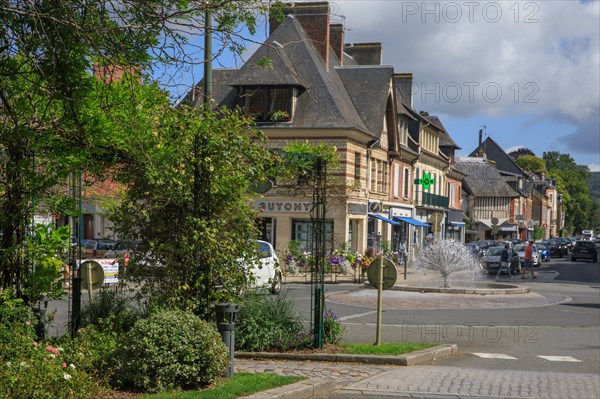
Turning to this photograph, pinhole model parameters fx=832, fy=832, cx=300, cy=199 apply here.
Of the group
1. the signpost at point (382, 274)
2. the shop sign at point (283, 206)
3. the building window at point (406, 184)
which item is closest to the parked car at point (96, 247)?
the shop sign at point (283, 206)

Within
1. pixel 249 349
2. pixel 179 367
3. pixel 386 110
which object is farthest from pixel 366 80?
pixel 179 367

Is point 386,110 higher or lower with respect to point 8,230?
higher

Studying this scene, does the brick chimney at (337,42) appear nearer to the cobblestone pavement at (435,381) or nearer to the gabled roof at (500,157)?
the cobblestone pavement at (435,381)

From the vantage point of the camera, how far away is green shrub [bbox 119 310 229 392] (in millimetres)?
8586

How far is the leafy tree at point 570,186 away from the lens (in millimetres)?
159012

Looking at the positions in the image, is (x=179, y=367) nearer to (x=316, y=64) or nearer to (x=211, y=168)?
(x=211, y=168)

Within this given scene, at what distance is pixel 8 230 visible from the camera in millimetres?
9656

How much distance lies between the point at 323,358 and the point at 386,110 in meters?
34.4

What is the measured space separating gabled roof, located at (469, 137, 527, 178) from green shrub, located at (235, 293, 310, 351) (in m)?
104

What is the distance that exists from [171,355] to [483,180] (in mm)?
92715

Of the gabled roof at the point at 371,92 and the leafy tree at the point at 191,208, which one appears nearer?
the leafy tree at the point at 191,208

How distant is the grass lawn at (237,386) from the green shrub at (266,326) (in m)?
2.24

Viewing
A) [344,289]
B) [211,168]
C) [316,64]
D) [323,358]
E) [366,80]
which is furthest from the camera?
[366,80]

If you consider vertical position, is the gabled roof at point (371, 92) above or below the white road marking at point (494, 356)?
above
